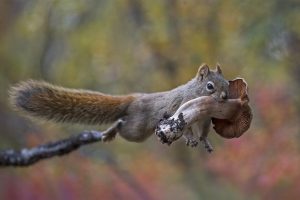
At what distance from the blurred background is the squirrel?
142 inches

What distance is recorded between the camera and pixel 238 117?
1673mm

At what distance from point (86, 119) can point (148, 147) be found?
252 inches

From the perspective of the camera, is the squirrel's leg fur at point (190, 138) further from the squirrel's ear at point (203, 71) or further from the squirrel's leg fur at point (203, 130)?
the squirrel's ear at point (203, 71)

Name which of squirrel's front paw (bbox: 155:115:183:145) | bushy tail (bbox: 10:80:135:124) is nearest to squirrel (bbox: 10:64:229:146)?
bushy tail (bbox: 10:80:135:124)

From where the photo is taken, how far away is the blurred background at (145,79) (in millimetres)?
6410

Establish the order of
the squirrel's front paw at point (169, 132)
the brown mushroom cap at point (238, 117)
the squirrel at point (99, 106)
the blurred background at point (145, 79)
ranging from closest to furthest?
1. the squirrel's front paw at point (169, 132)
2. the brown mushroom cap at point (238, 117)
3. the squirrel at point (99, 106)
4. the blurred background at point (145, 79)

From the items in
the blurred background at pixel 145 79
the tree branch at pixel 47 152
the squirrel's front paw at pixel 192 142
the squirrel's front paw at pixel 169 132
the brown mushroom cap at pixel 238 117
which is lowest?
the tree branch at pixel 47 152

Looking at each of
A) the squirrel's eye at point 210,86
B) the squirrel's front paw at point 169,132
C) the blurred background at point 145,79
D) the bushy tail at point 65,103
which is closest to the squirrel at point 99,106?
the bushy tail at point 65,103

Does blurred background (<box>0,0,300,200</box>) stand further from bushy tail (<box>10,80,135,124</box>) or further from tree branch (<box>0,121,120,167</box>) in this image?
bushy tail (<box>10,80,135,124</box>)

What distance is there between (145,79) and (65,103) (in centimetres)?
548

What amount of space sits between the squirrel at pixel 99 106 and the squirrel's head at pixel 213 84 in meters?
0.09

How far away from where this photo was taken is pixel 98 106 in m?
2.17

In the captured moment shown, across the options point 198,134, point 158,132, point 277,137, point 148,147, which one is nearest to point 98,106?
point 198,134

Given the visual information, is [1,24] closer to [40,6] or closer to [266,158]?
[40,6]
